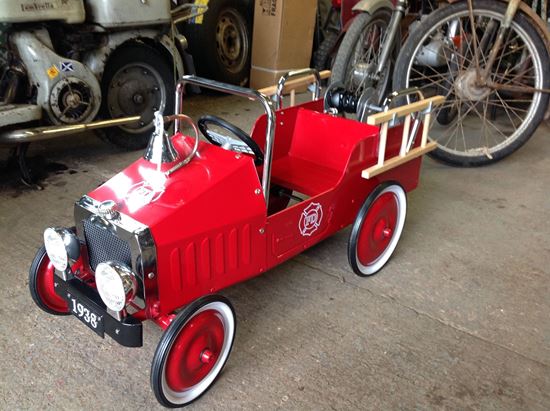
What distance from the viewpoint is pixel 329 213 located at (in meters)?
2.17

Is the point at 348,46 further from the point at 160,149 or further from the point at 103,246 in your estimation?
the point at 103,246

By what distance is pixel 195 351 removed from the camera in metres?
1.65

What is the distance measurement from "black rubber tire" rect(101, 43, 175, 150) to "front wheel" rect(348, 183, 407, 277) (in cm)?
216

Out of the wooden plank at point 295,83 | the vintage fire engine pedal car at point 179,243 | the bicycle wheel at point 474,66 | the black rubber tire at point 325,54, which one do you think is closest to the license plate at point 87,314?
the vintage fire engine pedal car at point 179,243

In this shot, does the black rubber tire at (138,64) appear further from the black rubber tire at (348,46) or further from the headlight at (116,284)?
the headlight at (116,284)

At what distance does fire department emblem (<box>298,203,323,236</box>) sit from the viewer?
203 cm

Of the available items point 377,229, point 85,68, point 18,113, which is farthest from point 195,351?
point 85,68

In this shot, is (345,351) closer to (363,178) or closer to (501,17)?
(363,178)

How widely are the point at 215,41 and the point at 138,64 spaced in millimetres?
1723

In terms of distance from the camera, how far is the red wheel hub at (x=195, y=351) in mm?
1575

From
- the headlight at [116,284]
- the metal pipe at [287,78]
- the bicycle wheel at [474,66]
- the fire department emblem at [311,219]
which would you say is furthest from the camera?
the bicycle wheel at [474,66]

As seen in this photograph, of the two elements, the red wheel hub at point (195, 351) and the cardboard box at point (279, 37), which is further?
the cardboard box at point (279, 37)

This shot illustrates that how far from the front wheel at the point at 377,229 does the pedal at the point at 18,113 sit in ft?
6.90

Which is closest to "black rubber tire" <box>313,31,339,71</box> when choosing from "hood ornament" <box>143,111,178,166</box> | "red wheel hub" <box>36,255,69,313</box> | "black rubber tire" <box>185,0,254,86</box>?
"black rubber tire" <box>185,0,254,86</box>
